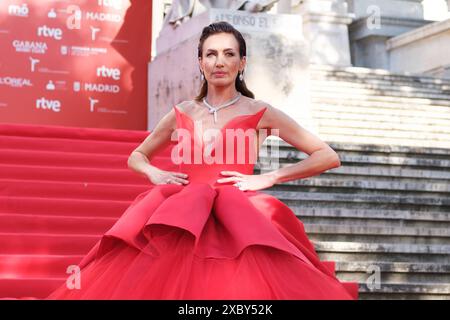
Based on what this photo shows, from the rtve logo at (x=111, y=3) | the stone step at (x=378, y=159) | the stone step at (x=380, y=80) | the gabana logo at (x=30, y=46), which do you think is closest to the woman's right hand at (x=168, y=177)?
the stone step at (x=378, y=159)

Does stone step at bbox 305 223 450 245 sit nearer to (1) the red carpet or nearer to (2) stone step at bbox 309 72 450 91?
(1) the red carpet

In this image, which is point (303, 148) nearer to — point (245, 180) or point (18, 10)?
point (245, 180)

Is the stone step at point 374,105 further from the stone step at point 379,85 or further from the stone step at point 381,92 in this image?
the stone step at point 379,85

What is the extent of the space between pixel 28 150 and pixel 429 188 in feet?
12.3

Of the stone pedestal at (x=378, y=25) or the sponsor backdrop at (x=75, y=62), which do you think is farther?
the stone pedestal at (x=378, y=25)

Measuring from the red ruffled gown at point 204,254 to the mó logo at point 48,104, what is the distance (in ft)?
33.6

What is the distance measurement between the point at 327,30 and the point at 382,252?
34.8 feet

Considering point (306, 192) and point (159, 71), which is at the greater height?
point (159, 71)

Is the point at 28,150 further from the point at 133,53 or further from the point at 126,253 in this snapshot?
the point at 133,53

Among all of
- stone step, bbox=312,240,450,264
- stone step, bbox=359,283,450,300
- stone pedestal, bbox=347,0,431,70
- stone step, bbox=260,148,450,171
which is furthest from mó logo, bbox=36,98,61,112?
stone step, bbox=359,283,450,300

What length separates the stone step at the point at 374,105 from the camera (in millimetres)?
10969

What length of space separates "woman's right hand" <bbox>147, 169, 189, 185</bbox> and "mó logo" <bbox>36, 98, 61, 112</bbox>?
10053mm

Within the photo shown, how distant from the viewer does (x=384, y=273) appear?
5.97 meters
